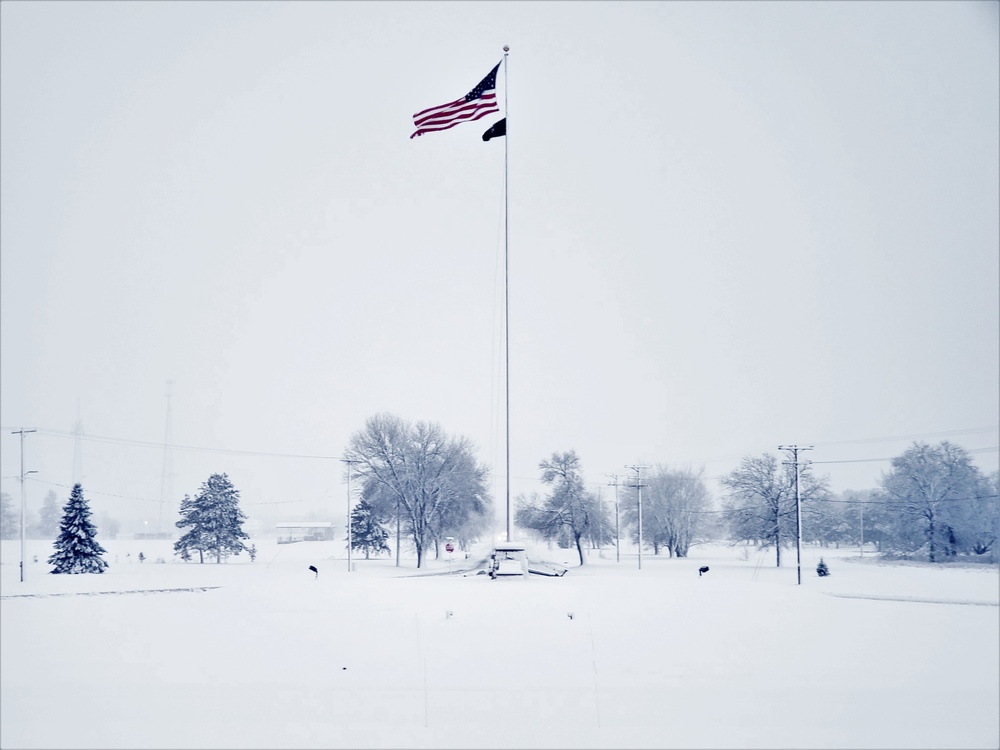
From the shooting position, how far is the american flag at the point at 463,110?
982 inches

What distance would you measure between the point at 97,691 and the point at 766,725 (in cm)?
1177

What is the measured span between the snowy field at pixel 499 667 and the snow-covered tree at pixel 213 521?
122 ft

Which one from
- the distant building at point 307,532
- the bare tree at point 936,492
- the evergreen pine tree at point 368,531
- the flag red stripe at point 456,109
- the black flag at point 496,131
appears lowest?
the distant building at point 307,532

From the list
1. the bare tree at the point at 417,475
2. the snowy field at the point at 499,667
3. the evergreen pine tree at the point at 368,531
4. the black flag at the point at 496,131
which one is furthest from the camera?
the evergreen pine tree at the point at 368,531

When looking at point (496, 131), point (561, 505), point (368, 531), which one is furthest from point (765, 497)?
point (496, 131)

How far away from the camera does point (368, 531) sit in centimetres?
6322

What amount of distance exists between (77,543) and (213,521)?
14.5 m

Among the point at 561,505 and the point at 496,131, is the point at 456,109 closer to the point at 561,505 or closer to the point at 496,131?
the point at 496,131

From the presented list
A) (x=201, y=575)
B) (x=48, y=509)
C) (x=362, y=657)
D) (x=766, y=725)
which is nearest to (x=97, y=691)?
(x=362, y=657)

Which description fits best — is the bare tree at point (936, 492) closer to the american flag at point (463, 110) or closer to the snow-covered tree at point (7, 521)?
the american flag at point (463, 110)

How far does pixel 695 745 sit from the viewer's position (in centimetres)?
1302

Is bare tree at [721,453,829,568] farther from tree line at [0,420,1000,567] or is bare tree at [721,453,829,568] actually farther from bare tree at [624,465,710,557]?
bare tree at [624,465,710,557]

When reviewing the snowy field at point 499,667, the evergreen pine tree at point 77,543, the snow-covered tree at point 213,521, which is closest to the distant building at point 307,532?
the snow-covered tree at point 213,521

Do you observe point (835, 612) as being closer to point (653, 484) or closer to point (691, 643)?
point (691, 643)
